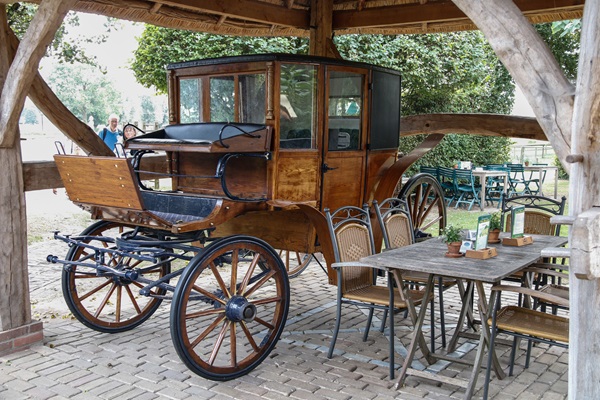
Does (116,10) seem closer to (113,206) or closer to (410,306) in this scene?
(113,206)

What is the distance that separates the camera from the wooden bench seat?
13.9ft

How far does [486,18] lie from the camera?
289cm

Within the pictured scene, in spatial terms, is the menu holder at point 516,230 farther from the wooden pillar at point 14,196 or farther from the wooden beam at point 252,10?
the wooden beam at point 252,10

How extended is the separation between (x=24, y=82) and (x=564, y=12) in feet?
17.4

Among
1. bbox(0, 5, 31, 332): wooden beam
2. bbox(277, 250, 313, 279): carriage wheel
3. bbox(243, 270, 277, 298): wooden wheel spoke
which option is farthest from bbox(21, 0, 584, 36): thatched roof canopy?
bbox(243, 270, 277, 298): wooden wheel spoke

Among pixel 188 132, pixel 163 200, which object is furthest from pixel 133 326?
pixel 188 132

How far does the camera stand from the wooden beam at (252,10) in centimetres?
612

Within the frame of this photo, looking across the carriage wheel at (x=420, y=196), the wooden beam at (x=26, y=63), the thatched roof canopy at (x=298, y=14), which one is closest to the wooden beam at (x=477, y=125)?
the carriage wheel at (x=420, y=196)

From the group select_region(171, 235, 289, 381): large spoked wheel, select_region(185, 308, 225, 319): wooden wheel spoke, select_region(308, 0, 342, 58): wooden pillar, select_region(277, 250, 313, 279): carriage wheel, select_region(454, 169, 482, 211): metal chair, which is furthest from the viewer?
select_region(454, 169, 482, 211): metal chair

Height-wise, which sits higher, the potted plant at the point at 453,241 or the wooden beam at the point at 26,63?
the wooden beam at the point at 26,63

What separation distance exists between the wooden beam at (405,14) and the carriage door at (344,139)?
1926mm

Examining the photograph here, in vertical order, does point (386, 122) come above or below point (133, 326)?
above

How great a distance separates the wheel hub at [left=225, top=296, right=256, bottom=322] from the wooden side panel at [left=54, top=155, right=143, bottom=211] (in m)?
0.87

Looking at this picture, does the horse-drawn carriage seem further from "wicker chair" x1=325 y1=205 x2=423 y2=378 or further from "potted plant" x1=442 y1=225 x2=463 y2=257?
"potted plant" x1=442 y1=225 x2=463 y2=257
